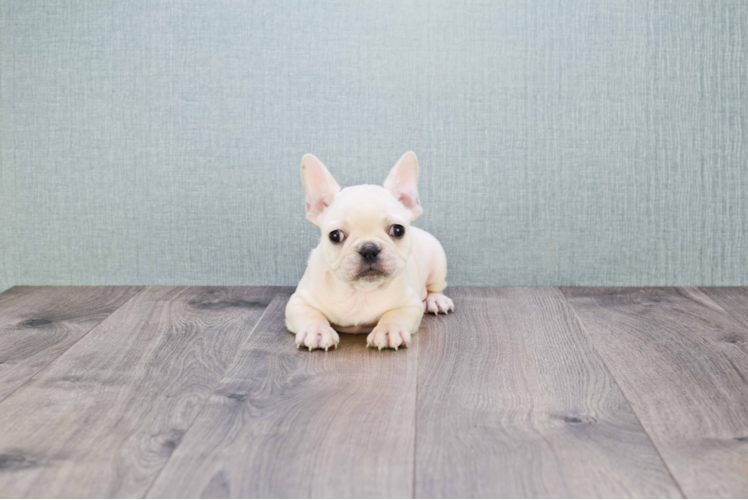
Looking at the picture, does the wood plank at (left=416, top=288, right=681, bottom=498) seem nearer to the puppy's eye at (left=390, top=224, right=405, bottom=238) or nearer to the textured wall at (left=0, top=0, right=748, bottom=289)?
the puppy's eye at (left=390, top=224, right=405, bottom=238)

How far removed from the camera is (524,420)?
1339 mm

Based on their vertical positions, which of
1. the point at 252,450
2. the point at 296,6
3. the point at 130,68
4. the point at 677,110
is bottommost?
the point at 252,450

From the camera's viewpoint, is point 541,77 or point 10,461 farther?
point 541,77

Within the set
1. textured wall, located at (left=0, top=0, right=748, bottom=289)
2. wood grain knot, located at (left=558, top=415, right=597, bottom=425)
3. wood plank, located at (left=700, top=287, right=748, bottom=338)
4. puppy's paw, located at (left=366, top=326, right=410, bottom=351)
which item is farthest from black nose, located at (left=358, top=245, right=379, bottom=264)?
wood plank, located at (left=700, top=287, right=748, bottom=338)

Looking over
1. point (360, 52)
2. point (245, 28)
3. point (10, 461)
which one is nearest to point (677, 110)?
point (360, 52)

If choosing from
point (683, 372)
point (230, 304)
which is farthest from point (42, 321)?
point (683, 372)

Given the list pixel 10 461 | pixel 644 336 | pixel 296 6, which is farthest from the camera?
pixel 296 6

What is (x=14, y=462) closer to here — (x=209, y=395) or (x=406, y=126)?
(x=209, y=395)

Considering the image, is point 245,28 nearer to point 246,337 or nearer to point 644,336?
point 246,337

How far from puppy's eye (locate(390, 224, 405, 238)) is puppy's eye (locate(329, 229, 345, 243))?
124mm

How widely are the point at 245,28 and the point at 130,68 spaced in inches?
16.6

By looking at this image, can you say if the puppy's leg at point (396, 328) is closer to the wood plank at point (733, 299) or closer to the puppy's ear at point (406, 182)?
the puppy's ear at point (406, 182)

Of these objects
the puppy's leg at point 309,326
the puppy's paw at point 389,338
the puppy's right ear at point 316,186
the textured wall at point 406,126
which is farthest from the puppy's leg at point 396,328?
the textured wall at point 406,126

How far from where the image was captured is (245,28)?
2350 millimetres
